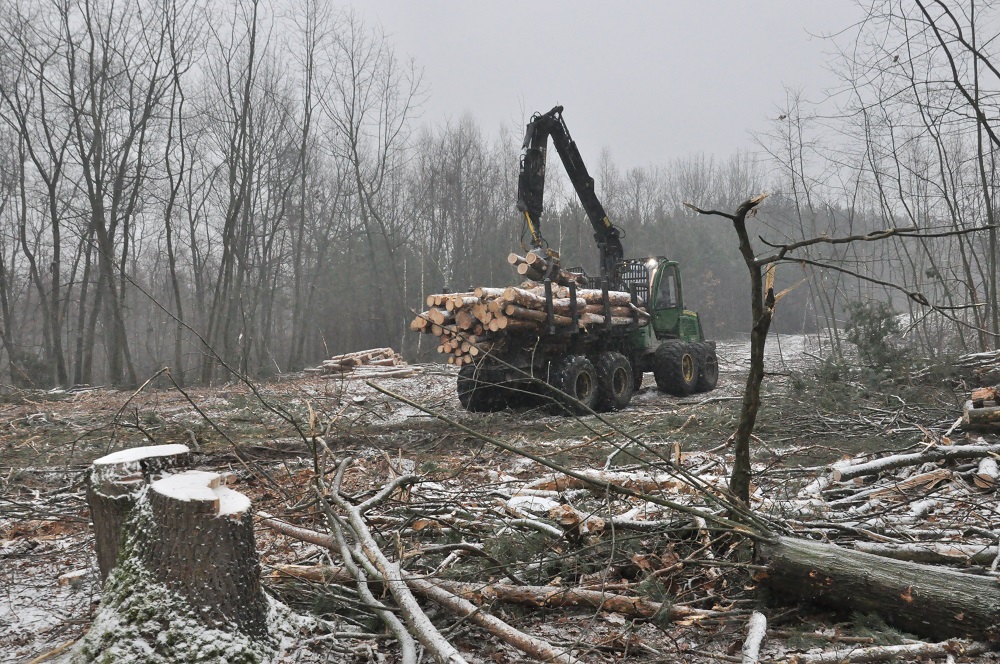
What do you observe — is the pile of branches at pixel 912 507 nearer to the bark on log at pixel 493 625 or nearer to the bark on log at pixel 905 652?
the bark on log at pixel 905 652

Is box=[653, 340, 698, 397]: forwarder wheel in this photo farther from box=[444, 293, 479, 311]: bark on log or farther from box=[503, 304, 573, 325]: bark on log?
box=[444, 293, 479, 311]: bark on log

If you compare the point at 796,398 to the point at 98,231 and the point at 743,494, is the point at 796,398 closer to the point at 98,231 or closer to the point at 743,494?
the point at 743,494

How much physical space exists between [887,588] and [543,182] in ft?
33.1

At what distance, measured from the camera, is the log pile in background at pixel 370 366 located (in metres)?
18.0

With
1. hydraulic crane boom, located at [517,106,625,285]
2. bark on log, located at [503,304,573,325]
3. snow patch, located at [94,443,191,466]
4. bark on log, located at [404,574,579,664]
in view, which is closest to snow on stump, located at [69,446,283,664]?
snow patch, located at [94,443,191,466]

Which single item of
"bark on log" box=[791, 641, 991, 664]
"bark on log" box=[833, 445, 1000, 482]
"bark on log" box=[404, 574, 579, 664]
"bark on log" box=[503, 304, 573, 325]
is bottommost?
"bark on log" box=[791, 641, 991, 664]

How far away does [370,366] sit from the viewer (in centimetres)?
1948

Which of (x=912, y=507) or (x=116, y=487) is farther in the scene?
(x=912, y=507)

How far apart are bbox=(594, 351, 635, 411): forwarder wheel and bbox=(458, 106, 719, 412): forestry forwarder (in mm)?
16

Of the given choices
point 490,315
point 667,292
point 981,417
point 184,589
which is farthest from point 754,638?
point 667,292

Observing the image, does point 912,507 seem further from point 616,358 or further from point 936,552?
point 616,358

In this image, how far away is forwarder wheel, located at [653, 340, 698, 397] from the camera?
39.7 ft

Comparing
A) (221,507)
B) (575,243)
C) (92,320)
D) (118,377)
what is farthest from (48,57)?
(575,243)

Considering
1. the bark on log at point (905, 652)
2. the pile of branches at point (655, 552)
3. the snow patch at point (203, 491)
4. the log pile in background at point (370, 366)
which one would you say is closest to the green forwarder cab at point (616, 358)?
the pile of branches at point (655, 552)
